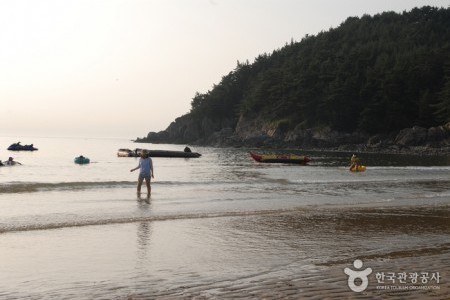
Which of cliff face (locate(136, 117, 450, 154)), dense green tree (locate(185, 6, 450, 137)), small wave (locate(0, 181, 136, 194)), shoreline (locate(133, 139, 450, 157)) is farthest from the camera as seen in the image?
dense green tree (locate(185, 6, 450, 137))

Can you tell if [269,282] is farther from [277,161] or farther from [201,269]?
[277,161]

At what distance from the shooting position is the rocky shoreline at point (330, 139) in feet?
300

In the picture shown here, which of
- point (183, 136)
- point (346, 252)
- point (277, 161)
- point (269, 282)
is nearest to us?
point (269, 282)

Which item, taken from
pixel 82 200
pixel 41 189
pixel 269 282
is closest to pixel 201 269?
pixel 269 282

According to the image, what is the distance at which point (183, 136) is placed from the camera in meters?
179

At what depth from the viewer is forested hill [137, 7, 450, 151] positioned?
103 m

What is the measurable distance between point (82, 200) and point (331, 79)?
109557 millimetres

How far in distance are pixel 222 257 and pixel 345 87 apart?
107m
